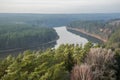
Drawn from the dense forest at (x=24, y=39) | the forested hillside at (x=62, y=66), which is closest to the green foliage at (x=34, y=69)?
the forested hillside at (x=62, y=66)

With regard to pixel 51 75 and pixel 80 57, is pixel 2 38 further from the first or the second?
pixel 51 75

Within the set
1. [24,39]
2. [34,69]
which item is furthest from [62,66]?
[24,39]

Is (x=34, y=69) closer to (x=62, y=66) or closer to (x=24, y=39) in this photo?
(x=62, y=66)

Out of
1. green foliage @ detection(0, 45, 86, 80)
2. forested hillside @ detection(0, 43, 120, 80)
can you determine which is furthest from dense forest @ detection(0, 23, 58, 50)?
green foliage @ detection(0, 45, 86, 80)

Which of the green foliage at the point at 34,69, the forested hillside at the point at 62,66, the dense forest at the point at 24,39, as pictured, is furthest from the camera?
the dense forest at the point at 24,39

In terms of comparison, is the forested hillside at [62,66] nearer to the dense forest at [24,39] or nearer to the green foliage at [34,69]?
the green foliage at [34,69]

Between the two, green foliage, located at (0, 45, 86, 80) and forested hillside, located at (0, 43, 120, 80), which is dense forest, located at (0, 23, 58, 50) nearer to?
forested hillside, located at (0, 43, 120, 80)

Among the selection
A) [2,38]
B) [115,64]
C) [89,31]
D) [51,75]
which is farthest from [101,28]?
[51,75]

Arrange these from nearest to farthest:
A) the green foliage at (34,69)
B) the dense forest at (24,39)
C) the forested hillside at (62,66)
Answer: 1. the green foliage at (34,69)
2. the forested hillside at (62,66)
3. the dense forest at (24,39)
